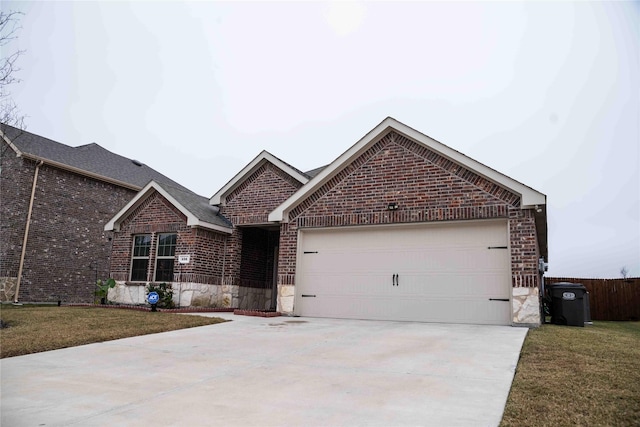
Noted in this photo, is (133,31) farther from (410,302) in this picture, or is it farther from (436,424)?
(436,424)

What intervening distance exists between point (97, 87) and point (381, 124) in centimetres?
1136

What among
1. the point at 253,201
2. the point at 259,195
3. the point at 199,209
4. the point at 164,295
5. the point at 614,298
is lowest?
the point at 164,295

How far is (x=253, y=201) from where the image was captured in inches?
643

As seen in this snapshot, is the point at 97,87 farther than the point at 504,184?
Yes

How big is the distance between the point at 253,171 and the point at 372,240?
19.8ft

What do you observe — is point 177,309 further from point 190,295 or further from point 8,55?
point 8,55

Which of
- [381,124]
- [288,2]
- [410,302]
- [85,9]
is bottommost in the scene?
[410,302]

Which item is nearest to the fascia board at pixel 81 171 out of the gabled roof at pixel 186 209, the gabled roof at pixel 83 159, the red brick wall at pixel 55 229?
the gabled roof at pixel 83 159

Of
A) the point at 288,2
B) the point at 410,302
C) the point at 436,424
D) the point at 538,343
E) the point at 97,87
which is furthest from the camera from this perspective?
the point at 97,87

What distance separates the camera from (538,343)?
7.47 m

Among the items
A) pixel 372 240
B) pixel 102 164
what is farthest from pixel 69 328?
pixel 102 164

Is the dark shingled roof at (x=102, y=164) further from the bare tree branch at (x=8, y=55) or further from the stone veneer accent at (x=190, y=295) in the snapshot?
the bare tree branch at (x=8, y=55)

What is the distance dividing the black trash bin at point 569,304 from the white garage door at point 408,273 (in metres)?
2.36

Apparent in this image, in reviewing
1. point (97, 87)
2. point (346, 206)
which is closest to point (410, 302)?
point (346, 206)
